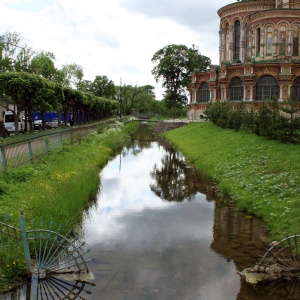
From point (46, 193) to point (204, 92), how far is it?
137 feet

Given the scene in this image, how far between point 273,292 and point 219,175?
11243 millimetres

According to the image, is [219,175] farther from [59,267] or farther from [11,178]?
[59,267]

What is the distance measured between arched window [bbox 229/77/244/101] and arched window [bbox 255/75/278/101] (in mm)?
2068

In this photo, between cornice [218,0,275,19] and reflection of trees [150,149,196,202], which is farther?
cornice [218,0,275,19]

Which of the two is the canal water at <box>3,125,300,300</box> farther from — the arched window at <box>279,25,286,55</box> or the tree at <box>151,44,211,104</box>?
the tree at <box>151,44,211,104</box>

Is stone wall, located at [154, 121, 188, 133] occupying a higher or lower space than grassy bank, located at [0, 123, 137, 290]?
higher

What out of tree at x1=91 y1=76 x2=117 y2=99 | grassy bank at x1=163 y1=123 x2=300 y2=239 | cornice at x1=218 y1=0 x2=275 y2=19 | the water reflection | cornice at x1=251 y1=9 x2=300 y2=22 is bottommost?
the water reflection

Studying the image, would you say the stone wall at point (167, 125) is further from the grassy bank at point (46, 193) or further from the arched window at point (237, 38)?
the grassy bank at point (46, 193)

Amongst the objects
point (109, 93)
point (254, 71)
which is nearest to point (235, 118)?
point (254, 71)

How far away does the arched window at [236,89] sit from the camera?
45.5 metres

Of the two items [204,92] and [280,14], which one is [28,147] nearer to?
[204,92]

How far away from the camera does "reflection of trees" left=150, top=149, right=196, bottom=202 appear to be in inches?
668

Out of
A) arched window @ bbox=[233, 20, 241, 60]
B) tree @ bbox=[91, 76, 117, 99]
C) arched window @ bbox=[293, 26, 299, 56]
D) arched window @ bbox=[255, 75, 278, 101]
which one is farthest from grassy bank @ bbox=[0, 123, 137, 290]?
tree @ bbox=[91, 76, 117, 99]

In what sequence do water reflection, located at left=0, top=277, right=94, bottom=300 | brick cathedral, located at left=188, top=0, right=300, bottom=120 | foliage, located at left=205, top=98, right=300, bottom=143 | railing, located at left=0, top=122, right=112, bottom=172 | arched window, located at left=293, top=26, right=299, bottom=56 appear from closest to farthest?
water reflection, located at left=0, top=277, right=94, bottom=300
railing, located at left=0, top=122, right=112, bottom=172
foliage, located at left=205, top=98, right=300, bottom=143
brick cathedral, located at left=188, top=0, right=300, bottom=120
arched window, located at left=293, top=26, right=299, bottom=56
